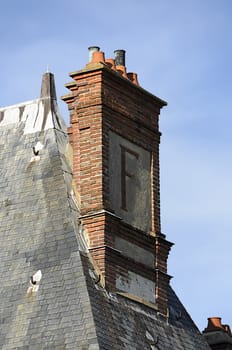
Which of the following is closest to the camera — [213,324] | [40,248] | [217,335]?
[40,248]

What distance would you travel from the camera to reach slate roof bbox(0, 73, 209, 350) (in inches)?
1205

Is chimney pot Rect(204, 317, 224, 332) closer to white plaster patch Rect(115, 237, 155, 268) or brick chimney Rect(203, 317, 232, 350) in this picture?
brick chimney Rect(203, 317, 232, 350)

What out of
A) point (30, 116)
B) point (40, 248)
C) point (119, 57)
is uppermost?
point (119, 57)

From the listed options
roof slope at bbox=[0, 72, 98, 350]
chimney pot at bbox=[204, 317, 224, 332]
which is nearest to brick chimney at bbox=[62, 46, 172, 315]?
roof slope at bbox=[0, 72, 98, 350]

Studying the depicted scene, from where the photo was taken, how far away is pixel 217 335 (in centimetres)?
3716

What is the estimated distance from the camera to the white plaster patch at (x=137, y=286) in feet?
108

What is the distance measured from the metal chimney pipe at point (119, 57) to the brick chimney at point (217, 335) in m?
7.40

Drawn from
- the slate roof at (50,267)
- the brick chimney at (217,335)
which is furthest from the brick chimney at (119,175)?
the brick chimney at (217,335)

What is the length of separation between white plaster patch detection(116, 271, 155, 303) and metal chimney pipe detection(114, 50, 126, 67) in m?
5.54

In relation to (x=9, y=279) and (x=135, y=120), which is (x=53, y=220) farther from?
(x=135, y=120)

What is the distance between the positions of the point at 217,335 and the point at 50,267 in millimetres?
7205

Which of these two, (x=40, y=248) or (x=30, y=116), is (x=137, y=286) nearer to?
(x=40, y=248)

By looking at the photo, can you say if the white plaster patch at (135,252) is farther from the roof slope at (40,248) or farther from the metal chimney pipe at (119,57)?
the metal chimney pipe at (119,57)

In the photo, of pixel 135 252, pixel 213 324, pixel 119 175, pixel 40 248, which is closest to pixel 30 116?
pixel 119 175
